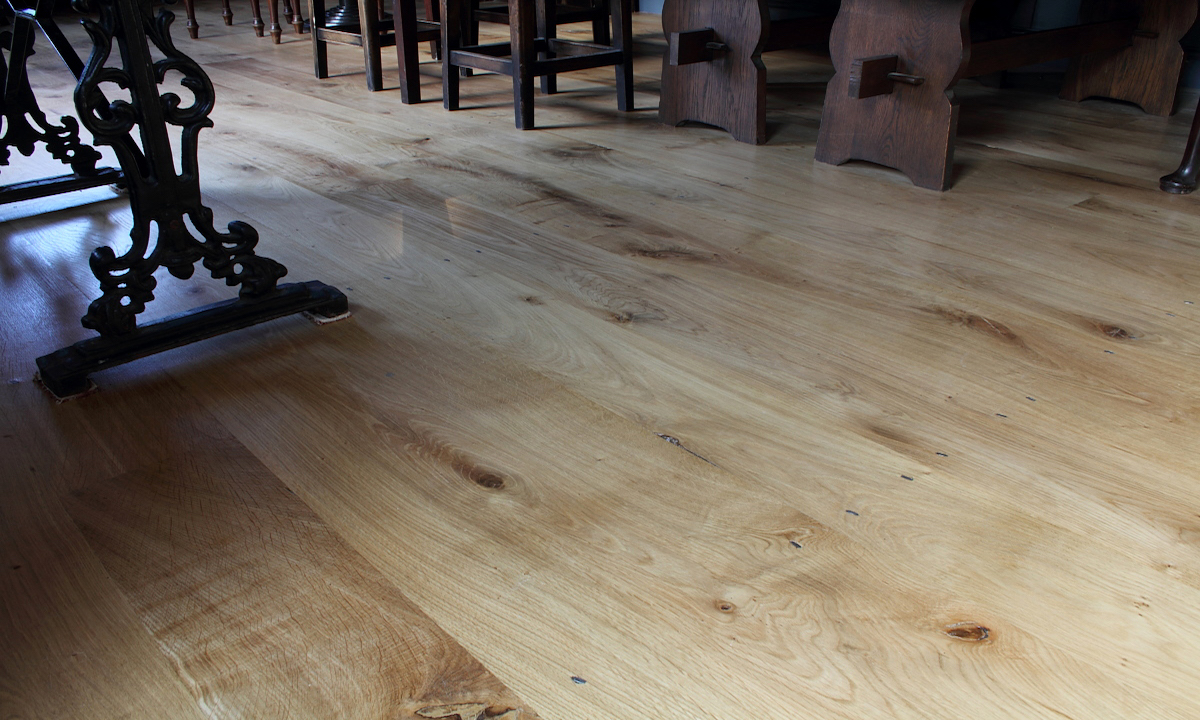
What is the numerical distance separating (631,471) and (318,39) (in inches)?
96.8

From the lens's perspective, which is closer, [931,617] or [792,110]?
[931,617]

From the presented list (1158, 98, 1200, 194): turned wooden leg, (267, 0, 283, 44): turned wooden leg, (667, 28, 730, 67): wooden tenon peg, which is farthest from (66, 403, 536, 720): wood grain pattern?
(267, 0, 283, 44): turned wooden leg

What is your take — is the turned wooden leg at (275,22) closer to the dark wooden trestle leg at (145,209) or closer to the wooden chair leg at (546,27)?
the wooden chair leg at (546,27)

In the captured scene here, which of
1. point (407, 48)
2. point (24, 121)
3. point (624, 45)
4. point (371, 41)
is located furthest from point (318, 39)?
point (24, 121)

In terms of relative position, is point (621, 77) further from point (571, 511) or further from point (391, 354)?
point (571, 511)

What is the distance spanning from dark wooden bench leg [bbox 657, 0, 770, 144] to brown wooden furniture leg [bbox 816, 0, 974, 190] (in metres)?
0.21

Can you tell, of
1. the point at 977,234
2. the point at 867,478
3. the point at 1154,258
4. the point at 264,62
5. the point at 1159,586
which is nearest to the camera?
the point at 1159,586

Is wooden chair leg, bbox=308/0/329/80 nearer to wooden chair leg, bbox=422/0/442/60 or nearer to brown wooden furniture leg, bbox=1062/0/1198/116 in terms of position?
wooden chair leg, bbox=422/0/442/60

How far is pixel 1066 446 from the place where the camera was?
93cm

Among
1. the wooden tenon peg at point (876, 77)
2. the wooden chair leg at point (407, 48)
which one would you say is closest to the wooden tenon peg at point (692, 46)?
the wooden tenon peg at point (876, 77)

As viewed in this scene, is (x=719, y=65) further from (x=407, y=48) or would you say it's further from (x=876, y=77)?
(x=407, y=48)

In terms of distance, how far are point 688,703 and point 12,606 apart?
1.82 feet

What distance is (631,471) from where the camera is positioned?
2.94 ft

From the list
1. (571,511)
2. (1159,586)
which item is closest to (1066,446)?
(1159,586)
